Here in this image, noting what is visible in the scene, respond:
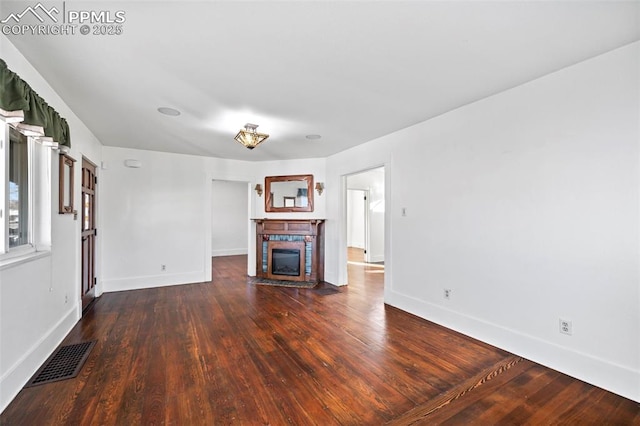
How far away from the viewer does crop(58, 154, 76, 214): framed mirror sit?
283 centimetres

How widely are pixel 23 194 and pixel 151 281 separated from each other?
9.83 feet

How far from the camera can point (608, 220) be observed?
2082 millimetres

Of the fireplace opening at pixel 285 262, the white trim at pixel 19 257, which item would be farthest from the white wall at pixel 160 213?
the white trim at pixel 19 257

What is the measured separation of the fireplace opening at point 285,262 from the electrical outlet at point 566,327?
3.92 meters

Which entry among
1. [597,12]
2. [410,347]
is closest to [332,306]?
[410,347]

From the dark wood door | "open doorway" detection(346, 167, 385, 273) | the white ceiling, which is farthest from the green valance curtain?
"open doorway" detection(346, 167, 385, 273)

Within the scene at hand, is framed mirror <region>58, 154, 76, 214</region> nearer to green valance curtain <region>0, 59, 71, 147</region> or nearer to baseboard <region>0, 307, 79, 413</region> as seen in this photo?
green valance curtain <region>0, 59, 71, 147</region>

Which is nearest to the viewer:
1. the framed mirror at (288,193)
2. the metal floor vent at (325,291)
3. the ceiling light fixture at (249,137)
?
the ceiling light fixture at (249,137)

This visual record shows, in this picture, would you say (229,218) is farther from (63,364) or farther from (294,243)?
(63,364)

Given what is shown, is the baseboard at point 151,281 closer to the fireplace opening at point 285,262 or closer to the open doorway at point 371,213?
the fireplace opening at point 285,262

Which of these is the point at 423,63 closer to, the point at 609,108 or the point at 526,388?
the point at 609,108

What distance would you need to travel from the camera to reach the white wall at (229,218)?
341 inches

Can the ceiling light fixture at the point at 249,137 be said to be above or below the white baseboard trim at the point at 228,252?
above

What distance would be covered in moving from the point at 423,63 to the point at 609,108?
55.0 inches
